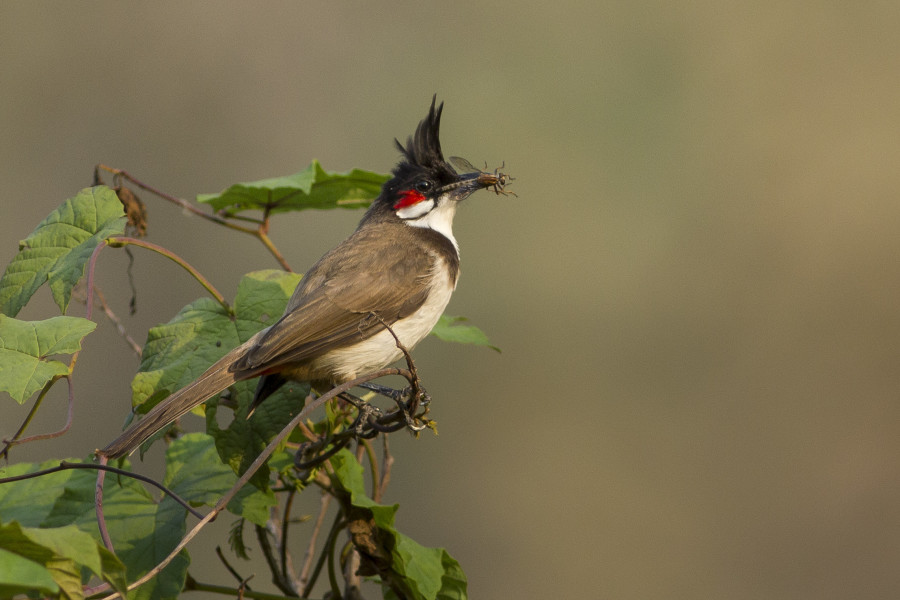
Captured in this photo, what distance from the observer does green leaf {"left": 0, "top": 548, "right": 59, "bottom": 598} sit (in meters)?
1.21

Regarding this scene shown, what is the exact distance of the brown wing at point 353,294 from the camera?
291 centimetres

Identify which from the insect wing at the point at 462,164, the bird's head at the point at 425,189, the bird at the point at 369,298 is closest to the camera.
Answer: the bird at the point at 369,298

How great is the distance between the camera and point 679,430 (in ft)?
23.1

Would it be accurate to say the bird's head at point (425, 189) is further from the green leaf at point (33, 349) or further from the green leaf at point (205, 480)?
the green leaf at point (33, 349)

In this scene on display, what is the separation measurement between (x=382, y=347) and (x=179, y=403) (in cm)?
91

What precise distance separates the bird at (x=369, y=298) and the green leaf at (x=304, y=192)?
0.39 ft

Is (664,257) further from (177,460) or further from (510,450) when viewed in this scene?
(177,460)

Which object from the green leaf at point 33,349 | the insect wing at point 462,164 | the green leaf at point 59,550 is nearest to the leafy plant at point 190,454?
the green leaf at point 33,349

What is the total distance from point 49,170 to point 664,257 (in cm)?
492

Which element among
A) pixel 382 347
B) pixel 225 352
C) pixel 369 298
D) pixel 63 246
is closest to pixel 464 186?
pixel 369 298

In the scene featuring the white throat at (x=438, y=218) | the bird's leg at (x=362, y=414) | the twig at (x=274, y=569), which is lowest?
the twig at (x=274, y=569)

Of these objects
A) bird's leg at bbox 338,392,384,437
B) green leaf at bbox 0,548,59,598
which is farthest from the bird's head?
green leaf at bbox 0,548,59,598

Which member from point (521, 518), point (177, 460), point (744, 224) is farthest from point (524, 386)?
point (177, 460)

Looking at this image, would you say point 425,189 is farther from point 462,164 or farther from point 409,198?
point 462,164
